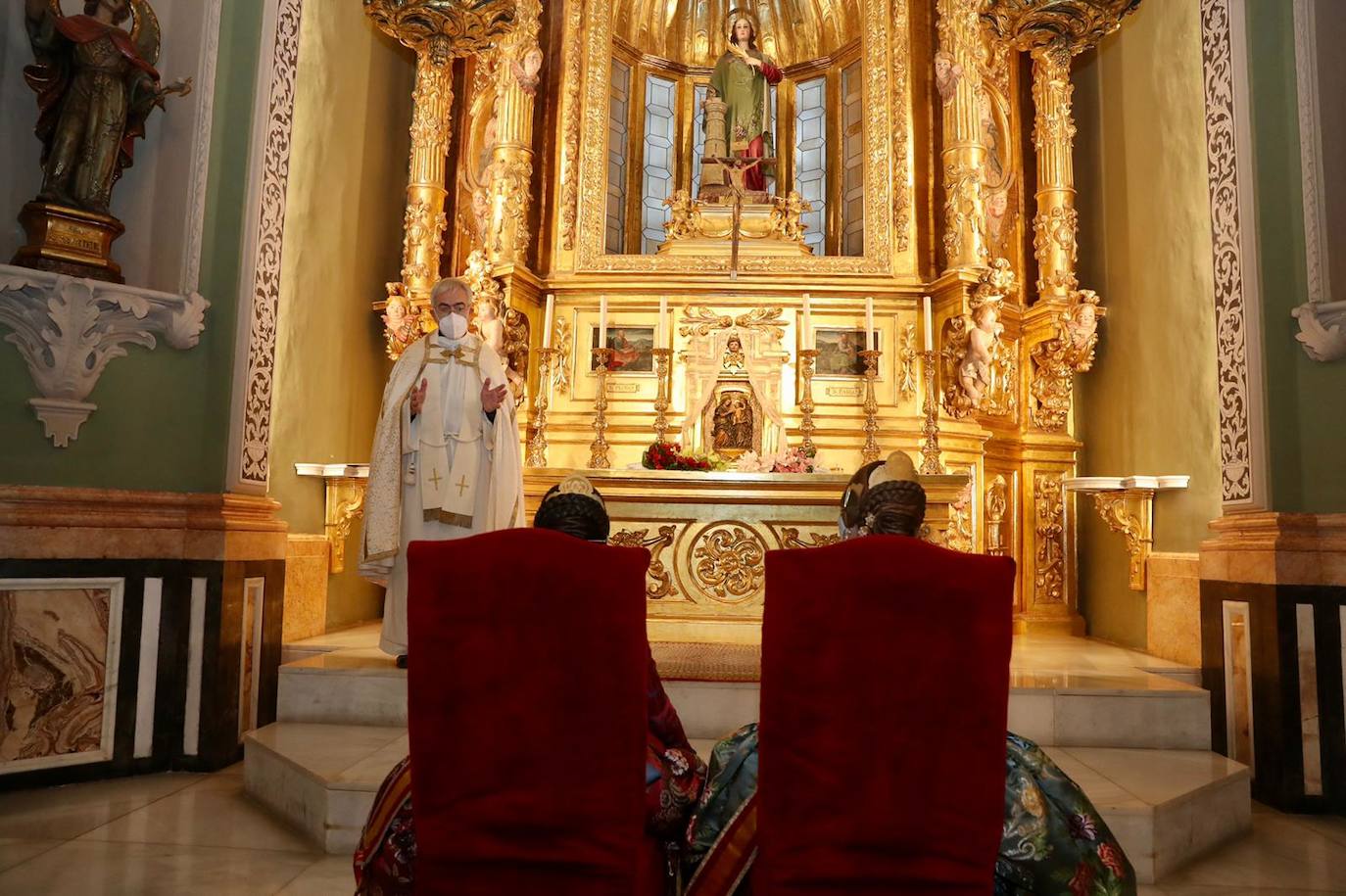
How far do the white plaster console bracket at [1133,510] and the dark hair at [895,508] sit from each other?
4.20 m

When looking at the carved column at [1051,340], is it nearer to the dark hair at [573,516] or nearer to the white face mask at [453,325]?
the white face mask at [453,325]

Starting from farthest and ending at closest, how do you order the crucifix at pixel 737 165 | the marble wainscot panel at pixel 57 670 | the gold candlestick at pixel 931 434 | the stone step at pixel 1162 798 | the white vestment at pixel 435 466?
1. the crucifix at pixel 737 165
2. the gold candlestick at pixel 931 434
3. the white vestment at pixel 435 466
4. the marble wainscot panel at pixel 57 670
5. the stone step at pixel 1162 798

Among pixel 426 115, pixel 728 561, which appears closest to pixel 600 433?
pixel 728 561

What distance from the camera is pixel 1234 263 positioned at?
4.96 m

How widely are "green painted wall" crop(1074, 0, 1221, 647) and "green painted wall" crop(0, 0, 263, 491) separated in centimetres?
533

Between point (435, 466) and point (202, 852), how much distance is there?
76.9 inches

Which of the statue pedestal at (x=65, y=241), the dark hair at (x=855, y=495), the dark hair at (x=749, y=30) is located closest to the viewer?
the dark hair at (x=855, y=495)

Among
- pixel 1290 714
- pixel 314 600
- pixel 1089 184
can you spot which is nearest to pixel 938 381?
pixel 1089 184

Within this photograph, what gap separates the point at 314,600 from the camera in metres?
6.13

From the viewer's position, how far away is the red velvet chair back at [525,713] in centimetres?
197

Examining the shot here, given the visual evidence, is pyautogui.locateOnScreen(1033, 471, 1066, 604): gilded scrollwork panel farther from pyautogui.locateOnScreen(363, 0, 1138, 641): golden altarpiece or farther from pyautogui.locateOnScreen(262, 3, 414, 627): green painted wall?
pyautogui.locateOnScreen(262, 3, 414, 627): green painted wall

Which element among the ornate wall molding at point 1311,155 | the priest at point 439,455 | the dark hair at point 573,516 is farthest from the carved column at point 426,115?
the dark hair at point 573,516

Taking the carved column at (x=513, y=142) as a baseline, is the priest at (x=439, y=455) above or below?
below

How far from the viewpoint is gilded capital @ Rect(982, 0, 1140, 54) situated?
6.16 metres
